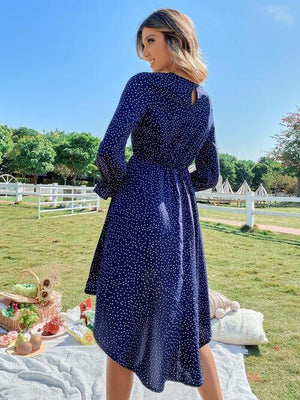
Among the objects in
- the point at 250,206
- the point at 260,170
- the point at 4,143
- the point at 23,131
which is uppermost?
the point at 23,131

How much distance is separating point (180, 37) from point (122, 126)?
1.62 ft

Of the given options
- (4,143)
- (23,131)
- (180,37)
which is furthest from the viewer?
(23,131)

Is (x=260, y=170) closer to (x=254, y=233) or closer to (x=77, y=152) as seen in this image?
(x=77, y=152)

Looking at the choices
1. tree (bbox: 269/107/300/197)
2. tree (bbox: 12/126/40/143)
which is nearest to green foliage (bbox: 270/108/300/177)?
tree (bbox: 269/107/300/197)

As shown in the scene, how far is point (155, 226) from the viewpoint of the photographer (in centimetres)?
137

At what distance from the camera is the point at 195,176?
1897 millimetres

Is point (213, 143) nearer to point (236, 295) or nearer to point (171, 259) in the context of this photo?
point (171, 259)

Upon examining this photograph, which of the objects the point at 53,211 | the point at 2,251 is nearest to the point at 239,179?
the point at 53,211

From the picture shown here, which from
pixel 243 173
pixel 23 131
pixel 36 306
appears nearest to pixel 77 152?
pixel 23 131

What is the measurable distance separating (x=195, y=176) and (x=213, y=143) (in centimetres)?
22

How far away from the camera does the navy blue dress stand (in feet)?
4.41

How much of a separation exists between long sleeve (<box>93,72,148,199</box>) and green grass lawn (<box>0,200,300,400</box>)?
1.81 m

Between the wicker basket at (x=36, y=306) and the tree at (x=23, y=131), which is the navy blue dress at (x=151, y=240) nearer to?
Answer: the wicker basket at (x=36, y=306)

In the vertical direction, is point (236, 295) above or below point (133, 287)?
below
